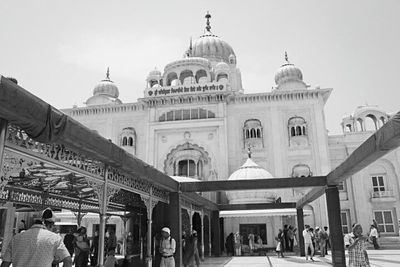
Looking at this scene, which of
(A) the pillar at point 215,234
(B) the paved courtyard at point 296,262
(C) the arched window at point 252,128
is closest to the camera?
(B) the paved courtyard at point 296,262

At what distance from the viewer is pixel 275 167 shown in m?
23.7

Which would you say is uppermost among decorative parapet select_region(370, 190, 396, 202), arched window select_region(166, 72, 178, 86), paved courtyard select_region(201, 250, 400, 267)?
arched window select_region(166, 72, 178, 86)

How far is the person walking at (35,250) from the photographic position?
2.96 metres

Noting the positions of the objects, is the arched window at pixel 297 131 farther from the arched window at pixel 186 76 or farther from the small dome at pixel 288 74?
the arched window at pixel 186 76

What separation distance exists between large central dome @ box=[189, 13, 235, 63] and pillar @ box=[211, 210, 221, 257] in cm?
1668

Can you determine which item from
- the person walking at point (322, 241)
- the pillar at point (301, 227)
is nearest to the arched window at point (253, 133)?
the pillar at point (301, 227)

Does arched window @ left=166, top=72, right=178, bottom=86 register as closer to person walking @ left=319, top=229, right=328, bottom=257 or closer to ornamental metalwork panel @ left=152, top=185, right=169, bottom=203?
person walking @ left=319, top=229, right=328, bottom=257

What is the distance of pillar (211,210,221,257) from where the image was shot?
57.3ft

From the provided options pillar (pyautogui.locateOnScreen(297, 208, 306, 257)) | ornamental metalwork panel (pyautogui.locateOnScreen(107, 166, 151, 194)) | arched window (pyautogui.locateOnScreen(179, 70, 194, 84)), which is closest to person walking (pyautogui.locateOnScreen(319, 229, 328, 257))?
pillar (pyautogui.locateOnScreen(297, 208, 306, 257))

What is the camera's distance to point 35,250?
9.77 ft

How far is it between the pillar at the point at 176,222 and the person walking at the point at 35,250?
256 inches

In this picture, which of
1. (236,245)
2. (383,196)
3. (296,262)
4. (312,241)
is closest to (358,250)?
(296,262)

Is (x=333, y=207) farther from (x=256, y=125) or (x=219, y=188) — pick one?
(x=256, y=125)

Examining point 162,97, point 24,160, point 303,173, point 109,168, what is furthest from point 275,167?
point 24,160
